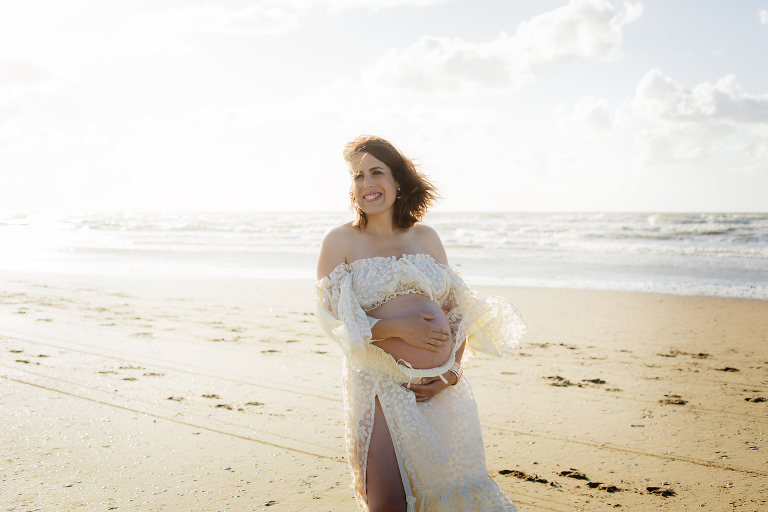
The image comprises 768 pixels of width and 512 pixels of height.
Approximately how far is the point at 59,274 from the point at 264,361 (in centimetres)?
1093

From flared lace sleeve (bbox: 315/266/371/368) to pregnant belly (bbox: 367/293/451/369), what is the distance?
15 cm

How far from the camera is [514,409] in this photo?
5.04 metres

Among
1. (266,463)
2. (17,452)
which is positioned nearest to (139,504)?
(266,463)

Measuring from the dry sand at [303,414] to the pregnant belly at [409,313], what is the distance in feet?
3.88

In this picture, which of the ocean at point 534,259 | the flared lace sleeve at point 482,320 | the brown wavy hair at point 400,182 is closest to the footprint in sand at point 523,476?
the flared lace sleeve at point 482,320

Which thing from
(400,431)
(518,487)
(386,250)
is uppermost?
(386,250)

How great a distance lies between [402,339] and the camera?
286 cm

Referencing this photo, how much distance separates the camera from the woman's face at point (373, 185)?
3.08m

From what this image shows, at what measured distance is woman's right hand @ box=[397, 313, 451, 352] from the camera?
2.78 metres

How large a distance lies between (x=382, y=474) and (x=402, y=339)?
65 centimetres

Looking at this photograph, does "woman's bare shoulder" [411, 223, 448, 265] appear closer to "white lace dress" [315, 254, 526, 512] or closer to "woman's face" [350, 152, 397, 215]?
"white lace dress" [315, 254, 526, 512]

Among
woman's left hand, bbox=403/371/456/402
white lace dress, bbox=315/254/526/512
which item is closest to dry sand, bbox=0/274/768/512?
white lace dress, bbox=315/254/526/512

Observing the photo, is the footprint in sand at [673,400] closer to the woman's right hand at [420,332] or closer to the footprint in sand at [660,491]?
the footprint in sand at [660,491]

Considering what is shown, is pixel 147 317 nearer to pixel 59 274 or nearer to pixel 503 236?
pixel 59 274
